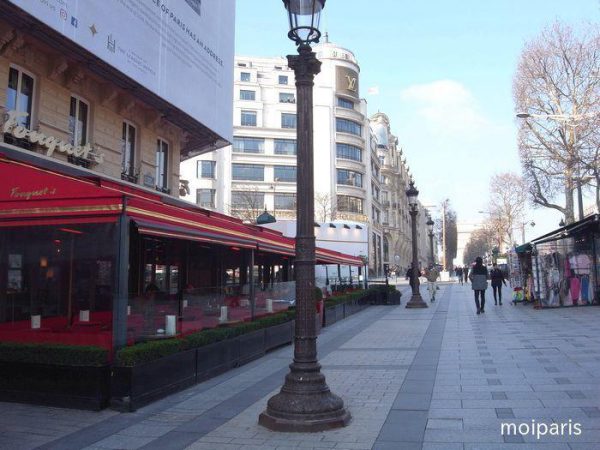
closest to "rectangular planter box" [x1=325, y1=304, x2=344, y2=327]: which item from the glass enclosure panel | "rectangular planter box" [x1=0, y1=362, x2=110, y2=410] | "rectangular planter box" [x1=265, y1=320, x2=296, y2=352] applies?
"rectangular planter box" [x1=265, y1=320, x2=296, y2=352]

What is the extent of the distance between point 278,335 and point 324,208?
4878 cm

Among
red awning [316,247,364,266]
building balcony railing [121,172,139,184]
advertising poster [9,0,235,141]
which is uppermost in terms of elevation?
advertising poster [9,0,235,141]

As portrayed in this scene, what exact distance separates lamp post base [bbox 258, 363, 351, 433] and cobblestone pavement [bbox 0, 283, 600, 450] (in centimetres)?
11

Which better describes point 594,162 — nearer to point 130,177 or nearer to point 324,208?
point 130,177

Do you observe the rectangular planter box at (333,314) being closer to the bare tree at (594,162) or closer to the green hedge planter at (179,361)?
the green hedge planter at (179,361)

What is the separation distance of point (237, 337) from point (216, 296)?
33.6 inches

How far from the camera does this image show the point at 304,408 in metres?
5.68

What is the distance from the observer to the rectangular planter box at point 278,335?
1112cm

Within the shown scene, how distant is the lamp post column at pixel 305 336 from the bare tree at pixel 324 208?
53896 millimetres

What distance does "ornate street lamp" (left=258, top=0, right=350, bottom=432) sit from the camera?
223 inches

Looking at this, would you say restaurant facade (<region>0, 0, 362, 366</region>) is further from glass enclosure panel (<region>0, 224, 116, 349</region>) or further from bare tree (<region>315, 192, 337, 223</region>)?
bare tree (<region>315, 192, 337, 223</region>)

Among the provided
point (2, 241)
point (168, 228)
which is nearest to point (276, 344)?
point (168, 228)

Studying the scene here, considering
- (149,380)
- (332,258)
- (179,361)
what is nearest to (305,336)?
(149,380)

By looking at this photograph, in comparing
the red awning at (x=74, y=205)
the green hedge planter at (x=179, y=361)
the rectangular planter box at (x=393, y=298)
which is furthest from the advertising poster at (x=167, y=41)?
the rectangular planter box at (x=393, y=298)
